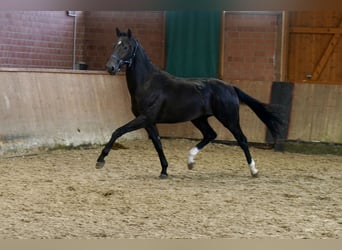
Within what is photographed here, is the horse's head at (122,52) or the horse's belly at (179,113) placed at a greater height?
the horse's head at (122,52)

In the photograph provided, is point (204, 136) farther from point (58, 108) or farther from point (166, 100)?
point (58, 108)

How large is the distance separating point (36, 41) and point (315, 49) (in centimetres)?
498

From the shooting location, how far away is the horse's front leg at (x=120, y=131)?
21.6ft

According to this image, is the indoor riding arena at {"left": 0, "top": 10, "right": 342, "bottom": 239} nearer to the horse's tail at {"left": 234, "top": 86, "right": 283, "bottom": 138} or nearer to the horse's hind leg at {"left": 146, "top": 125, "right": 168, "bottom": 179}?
the horse's tail at {"left": 234, "top": 86, "right": 283, "bottom": 138}

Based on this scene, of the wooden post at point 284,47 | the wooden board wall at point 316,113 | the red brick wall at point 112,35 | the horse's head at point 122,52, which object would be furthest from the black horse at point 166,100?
the red brick wall at point 112,35

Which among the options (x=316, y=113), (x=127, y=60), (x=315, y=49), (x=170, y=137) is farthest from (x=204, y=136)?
(x=315, y=49)

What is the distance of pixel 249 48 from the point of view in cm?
1120

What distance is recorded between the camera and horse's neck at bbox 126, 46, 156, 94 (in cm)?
670

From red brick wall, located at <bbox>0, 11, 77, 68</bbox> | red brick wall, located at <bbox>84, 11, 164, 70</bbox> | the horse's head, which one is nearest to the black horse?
the horse's head

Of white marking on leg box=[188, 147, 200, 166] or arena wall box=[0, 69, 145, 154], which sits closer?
white marking on leg box=[188, 147, 200, 166]

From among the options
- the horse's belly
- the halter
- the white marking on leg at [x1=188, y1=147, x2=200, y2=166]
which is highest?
the halter

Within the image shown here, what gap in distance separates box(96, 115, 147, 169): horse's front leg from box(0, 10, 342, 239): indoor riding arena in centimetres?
4

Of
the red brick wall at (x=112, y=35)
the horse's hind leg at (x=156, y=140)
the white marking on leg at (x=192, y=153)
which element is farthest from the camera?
the red brick wall at (x=112, y=35)

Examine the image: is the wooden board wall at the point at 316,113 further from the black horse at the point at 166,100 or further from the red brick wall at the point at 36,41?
the red brick wall at the point at 36,41
